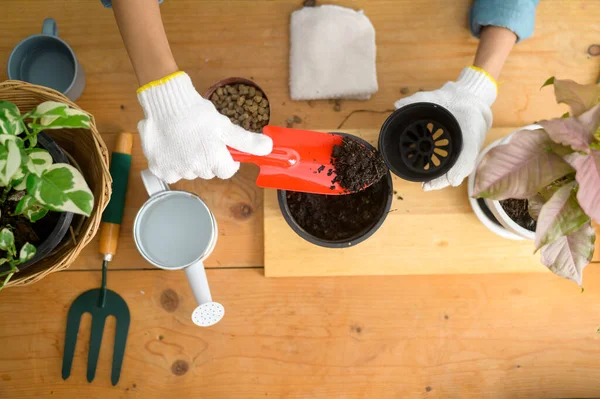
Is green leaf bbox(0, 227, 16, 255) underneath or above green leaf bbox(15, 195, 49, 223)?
underneath

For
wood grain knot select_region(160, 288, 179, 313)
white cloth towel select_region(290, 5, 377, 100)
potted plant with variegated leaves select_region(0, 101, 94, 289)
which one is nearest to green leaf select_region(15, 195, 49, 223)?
potted plant with variegated leaves select_region(0, 101, 94, 289)

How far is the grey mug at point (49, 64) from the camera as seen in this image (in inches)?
31.4

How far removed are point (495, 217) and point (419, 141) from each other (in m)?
0.20

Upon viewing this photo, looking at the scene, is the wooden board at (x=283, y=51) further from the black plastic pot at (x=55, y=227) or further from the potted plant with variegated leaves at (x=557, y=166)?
the potted plant with variegated leaves at (x=557, y=166)

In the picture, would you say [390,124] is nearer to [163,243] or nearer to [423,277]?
[423,277]

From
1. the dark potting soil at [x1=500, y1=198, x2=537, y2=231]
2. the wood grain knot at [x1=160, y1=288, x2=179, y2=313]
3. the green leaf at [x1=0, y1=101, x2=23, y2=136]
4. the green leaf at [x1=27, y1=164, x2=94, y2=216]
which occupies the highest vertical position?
the green leaf at [x1=0, y1=101, x2=23, y2=136]

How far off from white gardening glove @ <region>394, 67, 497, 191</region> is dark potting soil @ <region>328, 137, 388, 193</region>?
4.6 inches

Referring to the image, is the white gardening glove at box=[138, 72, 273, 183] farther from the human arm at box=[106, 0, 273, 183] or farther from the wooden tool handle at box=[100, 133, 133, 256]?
the wooden tool handle at box=[100, 133, 133, 256]

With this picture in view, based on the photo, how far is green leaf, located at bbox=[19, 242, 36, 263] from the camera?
53cm

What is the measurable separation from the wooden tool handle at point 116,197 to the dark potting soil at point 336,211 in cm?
33

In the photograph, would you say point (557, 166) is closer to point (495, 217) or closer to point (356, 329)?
point (495, 217)

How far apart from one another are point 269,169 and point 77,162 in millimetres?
317

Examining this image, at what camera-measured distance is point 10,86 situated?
58cm

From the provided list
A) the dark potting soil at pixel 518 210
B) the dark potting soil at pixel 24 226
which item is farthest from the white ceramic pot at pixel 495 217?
the dark potting soil at pixel 24 226
